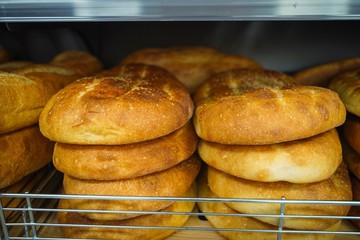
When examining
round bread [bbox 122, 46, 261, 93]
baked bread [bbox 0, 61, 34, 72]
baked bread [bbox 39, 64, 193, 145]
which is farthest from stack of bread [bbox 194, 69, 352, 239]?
baked bread [bbox 0, 61, 34, 72]

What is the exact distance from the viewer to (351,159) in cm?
107

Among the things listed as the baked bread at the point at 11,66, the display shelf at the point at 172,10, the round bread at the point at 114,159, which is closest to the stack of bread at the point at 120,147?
the round bread at the point at 114,159

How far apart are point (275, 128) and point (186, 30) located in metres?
0.78

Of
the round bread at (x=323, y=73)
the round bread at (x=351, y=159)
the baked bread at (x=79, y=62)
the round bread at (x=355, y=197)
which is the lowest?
the round bread at (x=355, y=197)

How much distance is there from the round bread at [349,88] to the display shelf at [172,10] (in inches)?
14.2

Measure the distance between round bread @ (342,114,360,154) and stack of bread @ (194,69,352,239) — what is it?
0.27 ft

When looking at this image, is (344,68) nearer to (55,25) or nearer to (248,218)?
(248,218)

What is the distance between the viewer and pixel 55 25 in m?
1.33

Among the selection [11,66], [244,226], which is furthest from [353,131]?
[11,66]

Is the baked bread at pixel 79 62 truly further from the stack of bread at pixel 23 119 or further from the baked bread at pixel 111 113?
the baked bread at pixel 111 113

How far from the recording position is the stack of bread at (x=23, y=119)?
95 centimetres

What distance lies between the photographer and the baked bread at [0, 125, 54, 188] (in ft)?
3.16

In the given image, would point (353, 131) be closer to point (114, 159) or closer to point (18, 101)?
point (114, 159)

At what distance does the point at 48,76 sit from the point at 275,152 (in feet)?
2.32
